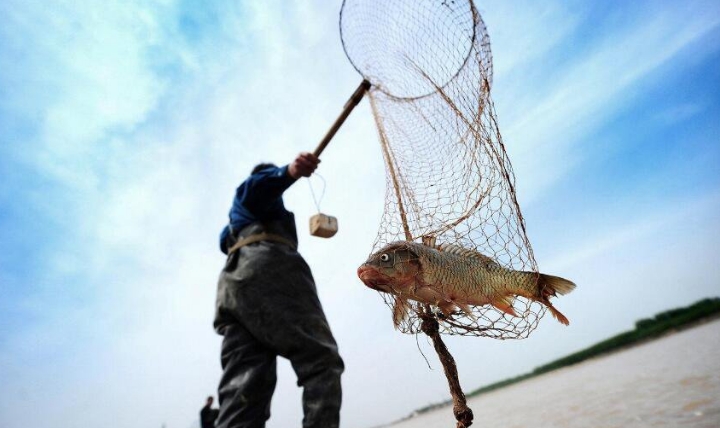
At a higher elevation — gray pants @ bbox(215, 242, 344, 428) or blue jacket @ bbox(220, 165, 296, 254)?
blue jacket @ bbox(220, 165, 296, 254)

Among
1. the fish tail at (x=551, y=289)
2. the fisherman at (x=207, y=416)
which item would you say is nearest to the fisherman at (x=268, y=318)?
the fish tail at (x=551, y=289)

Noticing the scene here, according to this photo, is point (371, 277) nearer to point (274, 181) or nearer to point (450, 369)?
point (450, 369)

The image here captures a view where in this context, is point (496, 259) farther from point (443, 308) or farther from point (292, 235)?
point (292, 235)

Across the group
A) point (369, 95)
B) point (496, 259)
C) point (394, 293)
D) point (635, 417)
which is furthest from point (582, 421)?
point (369, 95)

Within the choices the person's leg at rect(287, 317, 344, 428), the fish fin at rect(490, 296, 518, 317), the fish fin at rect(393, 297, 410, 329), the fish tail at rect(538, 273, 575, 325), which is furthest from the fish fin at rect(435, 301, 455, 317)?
the person's leg at rect(287, 317, 344, 428)

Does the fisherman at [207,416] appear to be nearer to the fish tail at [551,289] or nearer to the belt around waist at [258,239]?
the belt around waist at [258,239]

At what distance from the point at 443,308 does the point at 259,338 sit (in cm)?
139

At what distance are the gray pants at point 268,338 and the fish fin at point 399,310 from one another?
0.51 m

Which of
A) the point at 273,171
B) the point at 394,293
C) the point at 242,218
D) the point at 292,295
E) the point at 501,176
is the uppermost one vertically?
the point at 273,171

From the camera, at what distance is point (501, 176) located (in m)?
2.35

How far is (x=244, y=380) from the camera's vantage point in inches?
102

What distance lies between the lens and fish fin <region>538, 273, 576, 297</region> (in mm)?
2637

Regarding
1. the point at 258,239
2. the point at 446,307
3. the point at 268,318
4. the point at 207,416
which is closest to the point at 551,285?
the point at 446,307

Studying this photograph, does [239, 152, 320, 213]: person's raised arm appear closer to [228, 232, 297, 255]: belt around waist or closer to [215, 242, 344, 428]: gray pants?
[228, 232, 297, 255]: belt around waist
